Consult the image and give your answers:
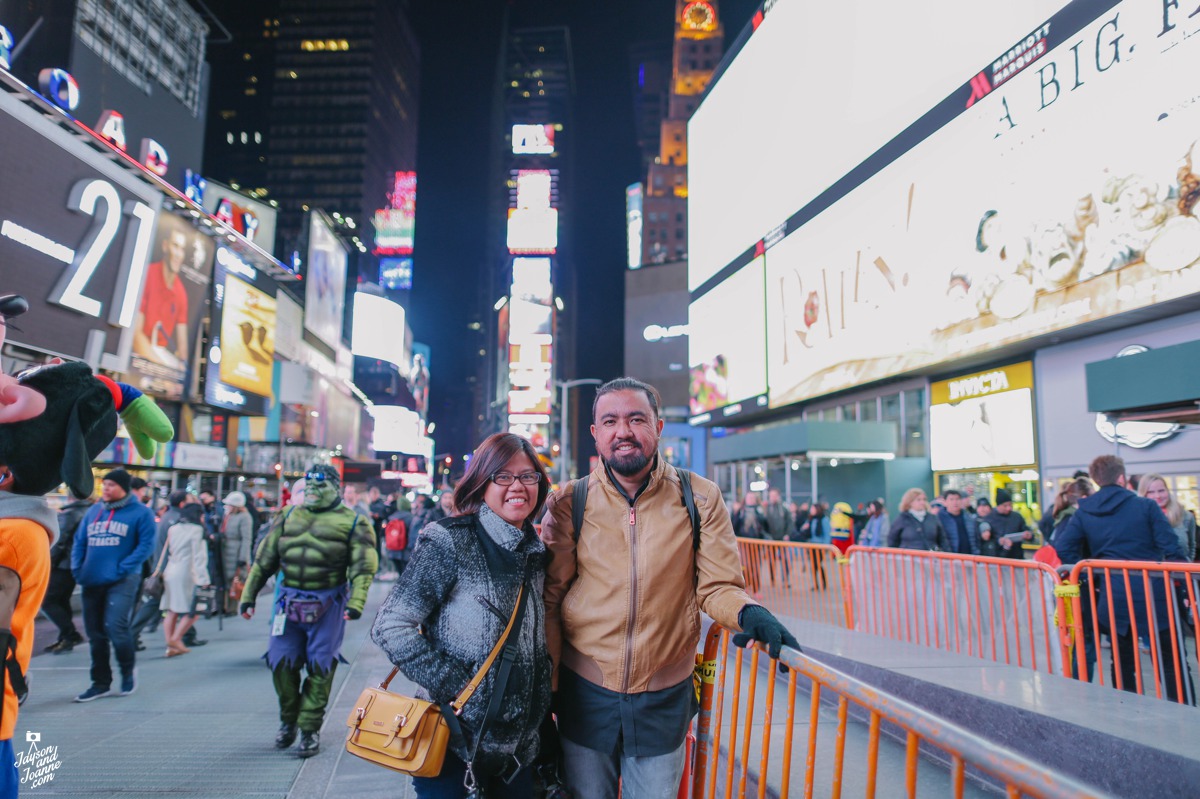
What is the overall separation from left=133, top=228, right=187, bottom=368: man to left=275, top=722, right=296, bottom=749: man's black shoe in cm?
2955

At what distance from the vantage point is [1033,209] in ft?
45.8

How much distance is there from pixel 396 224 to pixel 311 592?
123 meters

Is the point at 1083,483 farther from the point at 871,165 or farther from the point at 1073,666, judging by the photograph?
the point at 871,165

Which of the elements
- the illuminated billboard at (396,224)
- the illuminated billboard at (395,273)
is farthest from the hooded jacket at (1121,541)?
the illuminated billboard at (396,224)

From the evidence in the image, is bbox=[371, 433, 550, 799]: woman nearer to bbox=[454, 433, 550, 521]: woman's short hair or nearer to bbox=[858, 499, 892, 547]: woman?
bbox=[454, 433, 550, 521]: woman's short hair

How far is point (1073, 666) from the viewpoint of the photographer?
5840mm

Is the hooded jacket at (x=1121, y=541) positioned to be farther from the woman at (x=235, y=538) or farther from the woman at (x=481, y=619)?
the woman at (x=235, y=538)

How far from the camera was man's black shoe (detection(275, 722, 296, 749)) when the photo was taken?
534 cm

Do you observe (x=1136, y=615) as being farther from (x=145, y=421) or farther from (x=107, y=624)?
(x=107, y=624)

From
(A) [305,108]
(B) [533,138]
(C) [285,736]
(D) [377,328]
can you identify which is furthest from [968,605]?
(B) [533,138]

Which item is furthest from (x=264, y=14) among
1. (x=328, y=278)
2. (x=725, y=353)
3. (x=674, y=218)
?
(x=725, y=353)

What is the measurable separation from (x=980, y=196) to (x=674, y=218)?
93.8 m

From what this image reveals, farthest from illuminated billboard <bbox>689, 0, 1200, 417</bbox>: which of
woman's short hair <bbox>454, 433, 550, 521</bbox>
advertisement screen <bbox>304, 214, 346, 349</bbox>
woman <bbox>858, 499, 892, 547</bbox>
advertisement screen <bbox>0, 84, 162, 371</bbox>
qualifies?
advertisement screen <bbox>304, 214, 346, 349</bbox>

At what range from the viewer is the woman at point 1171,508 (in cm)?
725
